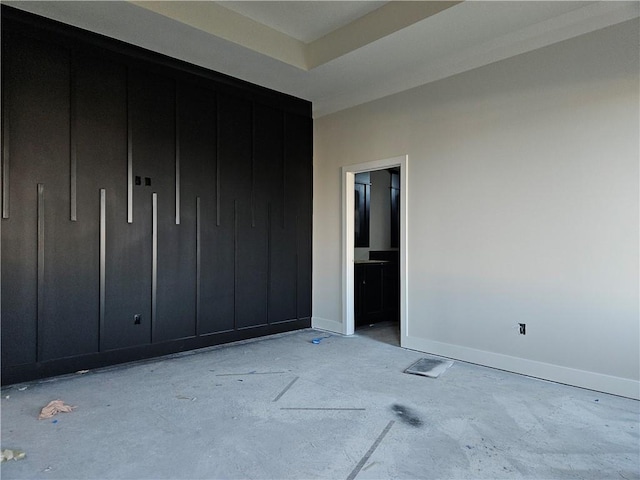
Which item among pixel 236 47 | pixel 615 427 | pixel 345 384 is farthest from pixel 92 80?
pixel 615 427

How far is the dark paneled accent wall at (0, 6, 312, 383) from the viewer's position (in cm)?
347

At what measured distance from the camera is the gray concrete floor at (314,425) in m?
2.18

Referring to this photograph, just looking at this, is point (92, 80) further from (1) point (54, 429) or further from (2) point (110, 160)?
(1) point (54, 429)

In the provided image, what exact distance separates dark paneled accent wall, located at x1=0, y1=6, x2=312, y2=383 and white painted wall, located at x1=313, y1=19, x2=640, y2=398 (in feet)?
6.27

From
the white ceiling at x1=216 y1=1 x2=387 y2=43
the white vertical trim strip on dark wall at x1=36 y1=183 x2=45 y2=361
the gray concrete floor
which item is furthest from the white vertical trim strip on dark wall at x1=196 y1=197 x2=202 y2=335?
the white ceiling at x1=216 y1=1 x2=387 y2=43

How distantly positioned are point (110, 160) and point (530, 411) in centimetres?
443

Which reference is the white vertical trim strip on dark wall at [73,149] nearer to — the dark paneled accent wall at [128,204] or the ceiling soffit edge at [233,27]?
the dark paneled accent wall at [128,204]

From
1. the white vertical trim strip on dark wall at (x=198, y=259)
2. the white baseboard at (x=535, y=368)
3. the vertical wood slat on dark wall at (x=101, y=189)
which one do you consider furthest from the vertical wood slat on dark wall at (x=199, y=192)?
the white baseboard at (x=535, y=368)

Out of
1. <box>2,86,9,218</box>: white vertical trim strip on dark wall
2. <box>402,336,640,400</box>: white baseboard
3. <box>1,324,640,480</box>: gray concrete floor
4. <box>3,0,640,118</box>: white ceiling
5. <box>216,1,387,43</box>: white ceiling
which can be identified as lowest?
<box>1,324,640,480</box>: gray concrete floor

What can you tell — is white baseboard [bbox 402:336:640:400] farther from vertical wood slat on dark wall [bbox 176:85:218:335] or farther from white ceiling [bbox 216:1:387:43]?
white ceiling [bbox 216:1:387:43]

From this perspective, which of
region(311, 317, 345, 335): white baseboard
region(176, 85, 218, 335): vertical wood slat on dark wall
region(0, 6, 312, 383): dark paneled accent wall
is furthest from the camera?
region(311, 317, 345, 335): white baseboard

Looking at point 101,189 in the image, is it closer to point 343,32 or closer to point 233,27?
point 233,27

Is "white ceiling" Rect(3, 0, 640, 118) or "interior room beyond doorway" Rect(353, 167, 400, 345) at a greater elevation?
"white ceiling" Rect(3, 0, 640, 118)

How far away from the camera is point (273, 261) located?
17.9ft
